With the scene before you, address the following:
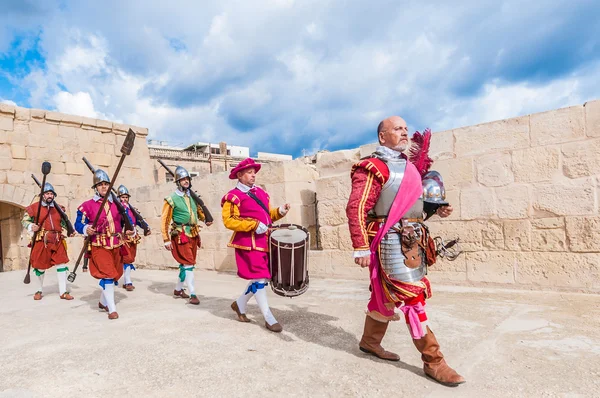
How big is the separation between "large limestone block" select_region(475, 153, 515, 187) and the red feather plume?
8.16 feet

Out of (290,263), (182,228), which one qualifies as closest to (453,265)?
(290,263)

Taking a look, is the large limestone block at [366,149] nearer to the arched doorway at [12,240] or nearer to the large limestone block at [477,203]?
the large limestone block at [477,203]

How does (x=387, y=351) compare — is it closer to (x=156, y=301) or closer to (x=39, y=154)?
(x=156, y=301)

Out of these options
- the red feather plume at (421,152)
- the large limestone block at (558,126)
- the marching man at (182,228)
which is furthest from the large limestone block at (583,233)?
the marching man at (182,228)

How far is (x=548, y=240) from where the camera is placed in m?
4.73

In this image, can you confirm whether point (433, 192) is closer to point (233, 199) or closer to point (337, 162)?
point (233, 199)

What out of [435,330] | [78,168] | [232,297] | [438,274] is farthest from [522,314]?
[78,168]

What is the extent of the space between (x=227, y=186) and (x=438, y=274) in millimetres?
4562

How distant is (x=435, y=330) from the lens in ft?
11.6

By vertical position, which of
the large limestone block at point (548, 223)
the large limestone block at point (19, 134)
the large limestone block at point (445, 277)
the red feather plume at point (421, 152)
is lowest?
the large limestone block at point (445, 277)

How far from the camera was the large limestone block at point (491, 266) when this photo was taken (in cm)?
497

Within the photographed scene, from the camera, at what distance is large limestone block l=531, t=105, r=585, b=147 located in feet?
15.0

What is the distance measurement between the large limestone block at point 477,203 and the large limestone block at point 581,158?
86cm

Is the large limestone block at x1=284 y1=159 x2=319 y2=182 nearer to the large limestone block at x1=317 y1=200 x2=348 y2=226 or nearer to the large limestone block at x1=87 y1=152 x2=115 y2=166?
the large limestone block at x1=317 y1=200 x2=348 y2=226
